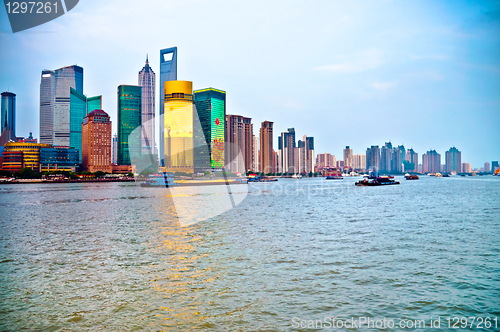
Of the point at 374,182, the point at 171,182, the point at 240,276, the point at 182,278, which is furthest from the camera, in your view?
the point at 171,182

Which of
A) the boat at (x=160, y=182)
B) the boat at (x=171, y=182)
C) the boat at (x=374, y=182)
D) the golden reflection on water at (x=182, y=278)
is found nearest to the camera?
the golden reflection on water at (x=182, y=278)

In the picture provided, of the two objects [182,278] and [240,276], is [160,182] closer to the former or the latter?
[182,278]

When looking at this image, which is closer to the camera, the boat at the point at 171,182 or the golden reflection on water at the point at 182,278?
the golden reflection on water at the point at 182,278

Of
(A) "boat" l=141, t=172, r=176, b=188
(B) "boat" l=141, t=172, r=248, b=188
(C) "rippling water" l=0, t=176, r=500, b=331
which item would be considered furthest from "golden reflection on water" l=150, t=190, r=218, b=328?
(B) "boat" l=141, t=172, r=248, b=188

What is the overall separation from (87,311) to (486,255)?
75.0 ft

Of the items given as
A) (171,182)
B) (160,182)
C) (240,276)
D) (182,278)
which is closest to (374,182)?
(171,182)

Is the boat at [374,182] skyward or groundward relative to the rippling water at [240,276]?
skyward

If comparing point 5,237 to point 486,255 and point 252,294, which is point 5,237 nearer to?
point 252,294

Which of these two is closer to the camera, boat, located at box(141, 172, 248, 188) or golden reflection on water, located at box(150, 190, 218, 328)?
golden reflection on water, located at box(150, 190, 218, 328)

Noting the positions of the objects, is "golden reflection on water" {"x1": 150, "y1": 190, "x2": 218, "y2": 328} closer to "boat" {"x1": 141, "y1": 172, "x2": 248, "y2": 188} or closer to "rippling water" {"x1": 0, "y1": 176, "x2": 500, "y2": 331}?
"rippling water" {"x1": 0, "y1": 176, "x2": 500, "y2": 331}

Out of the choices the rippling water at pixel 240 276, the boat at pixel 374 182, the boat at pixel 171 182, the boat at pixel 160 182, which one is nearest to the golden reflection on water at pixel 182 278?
the rippling water at pixel 240 276

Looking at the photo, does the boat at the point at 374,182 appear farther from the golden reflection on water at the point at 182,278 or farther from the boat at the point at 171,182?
the golden reflection on water at the point at 182,278

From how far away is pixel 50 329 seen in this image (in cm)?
1323

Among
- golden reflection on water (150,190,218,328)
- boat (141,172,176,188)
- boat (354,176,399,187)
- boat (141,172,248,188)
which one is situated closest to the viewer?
golden reflection on water (150,190,218,328)
